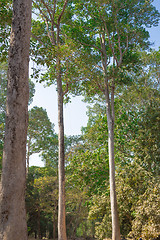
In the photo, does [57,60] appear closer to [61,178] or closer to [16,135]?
[61,178]

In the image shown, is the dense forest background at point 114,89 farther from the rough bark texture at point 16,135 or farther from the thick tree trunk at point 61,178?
the rough bark texture at point 16,135

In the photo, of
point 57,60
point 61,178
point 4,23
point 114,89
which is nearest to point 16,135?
point 4,23

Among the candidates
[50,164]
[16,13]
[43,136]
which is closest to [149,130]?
[16,13]

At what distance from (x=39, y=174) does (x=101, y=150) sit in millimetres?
12429

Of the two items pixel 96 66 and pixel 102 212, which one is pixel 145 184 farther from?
pixel 96 66

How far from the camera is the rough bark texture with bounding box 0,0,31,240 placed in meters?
2.89

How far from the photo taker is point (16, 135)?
125 inches

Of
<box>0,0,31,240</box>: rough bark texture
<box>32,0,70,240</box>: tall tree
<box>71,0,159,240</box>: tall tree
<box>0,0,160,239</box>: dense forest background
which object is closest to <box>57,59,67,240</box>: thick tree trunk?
<box>32,0,70,240</box>: tall tree

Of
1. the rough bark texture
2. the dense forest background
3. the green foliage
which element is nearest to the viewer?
the rough bark texture

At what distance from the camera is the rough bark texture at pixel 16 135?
9.50 feet

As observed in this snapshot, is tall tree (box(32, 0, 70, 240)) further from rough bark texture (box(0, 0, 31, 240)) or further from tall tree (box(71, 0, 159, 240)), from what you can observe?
rough bark texture (box(0, 0, 31, 240))

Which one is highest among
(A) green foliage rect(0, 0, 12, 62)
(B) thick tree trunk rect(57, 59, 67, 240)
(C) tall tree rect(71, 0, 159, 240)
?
(C) tall tree rect(71, 0, 159, 240)

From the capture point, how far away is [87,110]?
2092cm

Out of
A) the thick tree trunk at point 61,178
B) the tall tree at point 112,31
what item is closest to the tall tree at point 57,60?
the thick tree trunk at point 61,178
